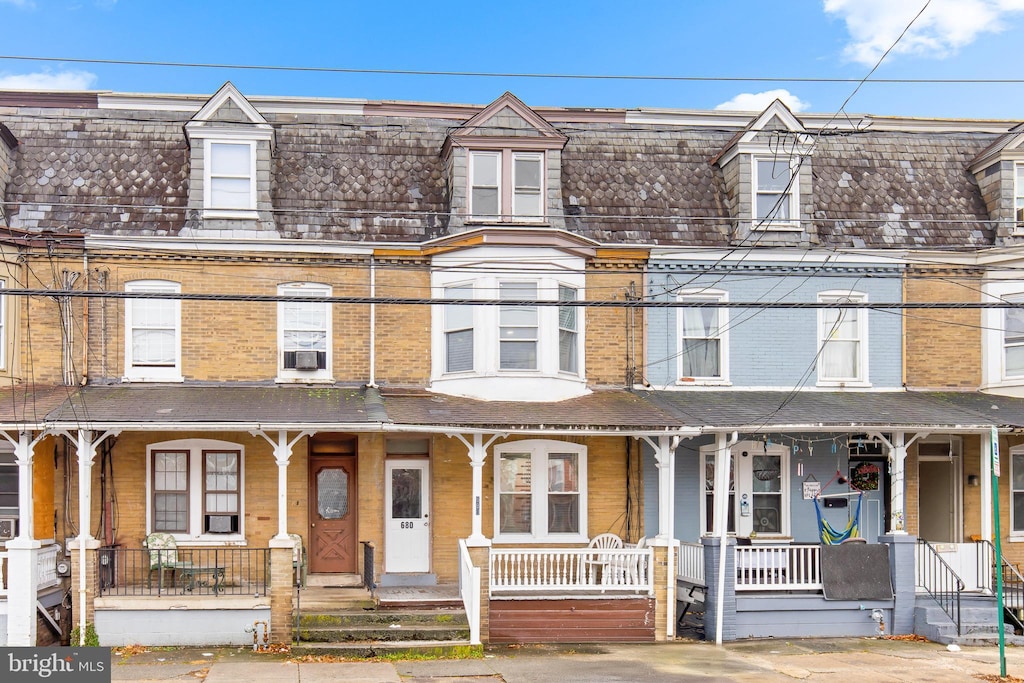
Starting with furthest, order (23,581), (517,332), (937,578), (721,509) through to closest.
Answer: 1. (517,332)
2. (937,578)
3. (721,509)
4. (23,581)

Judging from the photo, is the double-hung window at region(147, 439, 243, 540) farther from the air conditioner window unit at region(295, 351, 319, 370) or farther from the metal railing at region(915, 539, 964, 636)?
the metal railing at region(915, 539, 964, 636)

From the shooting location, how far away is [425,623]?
633 inches

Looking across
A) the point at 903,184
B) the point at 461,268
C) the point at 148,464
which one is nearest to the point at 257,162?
the point at 461,268

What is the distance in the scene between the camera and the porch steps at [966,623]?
16.8m

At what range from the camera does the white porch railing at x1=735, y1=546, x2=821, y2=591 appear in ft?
56.8

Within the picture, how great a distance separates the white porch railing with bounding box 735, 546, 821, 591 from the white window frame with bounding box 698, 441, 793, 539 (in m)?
1.39

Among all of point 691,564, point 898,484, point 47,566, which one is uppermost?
point 898,484

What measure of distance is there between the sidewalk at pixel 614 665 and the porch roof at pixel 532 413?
11.1ft

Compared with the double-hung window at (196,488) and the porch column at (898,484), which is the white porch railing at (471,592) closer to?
the double-hung window at (196,488)

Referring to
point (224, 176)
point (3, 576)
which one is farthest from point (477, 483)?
point (3, 576)

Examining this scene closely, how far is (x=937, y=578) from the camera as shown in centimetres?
1788

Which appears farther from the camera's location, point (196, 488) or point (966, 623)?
point (196, 488)

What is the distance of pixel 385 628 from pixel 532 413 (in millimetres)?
4085

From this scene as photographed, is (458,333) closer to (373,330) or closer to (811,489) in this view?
(373,330)
